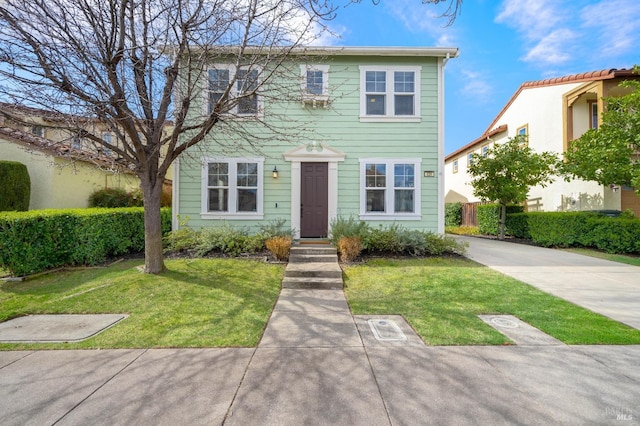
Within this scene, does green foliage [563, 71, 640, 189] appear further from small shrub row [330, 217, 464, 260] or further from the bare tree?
→ the bare tree

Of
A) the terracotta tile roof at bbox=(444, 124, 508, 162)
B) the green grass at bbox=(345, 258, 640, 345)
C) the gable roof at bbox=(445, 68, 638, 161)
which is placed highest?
the gable roof at bbox=(445, 68, 638, 161)

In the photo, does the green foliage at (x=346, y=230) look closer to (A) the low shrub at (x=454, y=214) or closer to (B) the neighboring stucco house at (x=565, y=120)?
(B) the neighboring stucco house at (x=565, y=120)

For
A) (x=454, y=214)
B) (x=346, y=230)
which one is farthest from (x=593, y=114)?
(x=346, y=230)

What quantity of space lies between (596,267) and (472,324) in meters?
5.91

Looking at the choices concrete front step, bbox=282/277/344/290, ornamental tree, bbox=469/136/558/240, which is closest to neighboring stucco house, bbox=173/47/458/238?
concrete front step, bbox=282/277/344/290

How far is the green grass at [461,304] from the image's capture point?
349 cm

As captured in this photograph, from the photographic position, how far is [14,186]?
10.1 meters

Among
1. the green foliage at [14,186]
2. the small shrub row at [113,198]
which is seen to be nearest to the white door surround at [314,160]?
the small shrub row at [113,198]

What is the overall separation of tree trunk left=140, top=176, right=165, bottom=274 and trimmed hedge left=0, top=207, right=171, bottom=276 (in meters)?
2.05

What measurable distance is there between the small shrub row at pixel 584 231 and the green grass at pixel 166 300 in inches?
406

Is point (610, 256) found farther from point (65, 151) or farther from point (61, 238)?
point (61, 238)

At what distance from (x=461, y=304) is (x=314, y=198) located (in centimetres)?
532

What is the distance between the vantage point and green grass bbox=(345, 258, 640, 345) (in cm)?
349

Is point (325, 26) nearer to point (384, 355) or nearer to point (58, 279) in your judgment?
point (384, 355)
